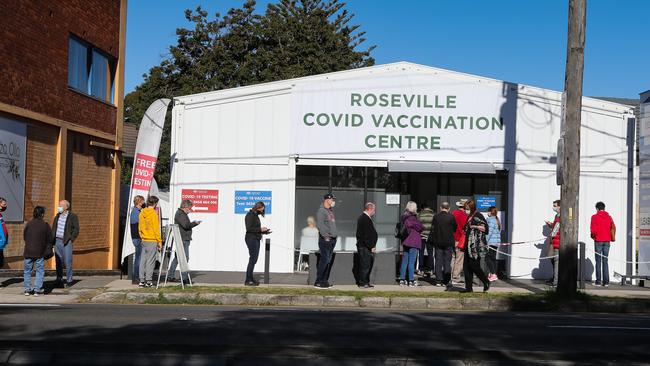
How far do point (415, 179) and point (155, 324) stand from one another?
10777 millimetres

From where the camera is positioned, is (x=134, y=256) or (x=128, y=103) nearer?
(x=134, y=256)

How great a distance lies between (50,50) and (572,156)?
12689 millimetres

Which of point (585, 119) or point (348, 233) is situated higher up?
point (585, 119)

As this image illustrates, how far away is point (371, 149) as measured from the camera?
1945cm

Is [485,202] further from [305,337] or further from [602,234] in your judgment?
[305,337]

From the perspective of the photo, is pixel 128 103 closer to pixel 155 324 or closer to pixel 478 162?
pixel 478 162

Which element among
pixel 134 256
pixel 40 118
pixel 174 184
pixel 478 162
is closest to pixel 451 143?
pixel 478 162

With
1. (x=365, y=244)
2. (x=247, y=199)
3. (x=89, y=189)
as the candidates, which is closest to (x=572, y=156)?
(x=365, y=244)

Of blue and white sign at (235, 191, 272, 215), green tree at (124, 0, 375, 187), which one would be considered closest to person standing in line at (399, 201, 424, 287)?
blue and white sign at (235, 191, 272, 215)

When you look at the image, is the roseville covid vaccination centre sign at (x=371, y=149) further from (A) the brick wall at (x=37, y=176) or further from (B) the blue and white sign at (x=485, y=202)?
(A) the brick wall at (x=37, y=176)

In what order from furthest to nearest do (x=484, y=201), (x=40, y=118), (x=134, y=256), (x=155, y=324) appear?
(x=484, y=201), (x=40, y=118), (x=134, y=256), (x=155, y=324)

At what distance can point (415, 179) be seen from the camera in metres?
20.1

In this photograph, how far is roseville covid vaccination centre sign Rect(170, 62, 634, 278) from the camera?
19203mm

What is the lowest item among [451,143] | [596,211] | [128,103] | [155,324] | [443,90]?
[155,324]
